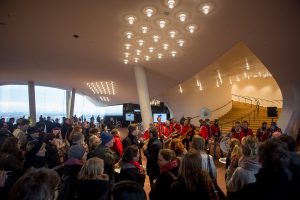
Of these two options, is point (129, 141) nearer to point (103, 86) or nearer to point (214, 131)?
point (214, 131)

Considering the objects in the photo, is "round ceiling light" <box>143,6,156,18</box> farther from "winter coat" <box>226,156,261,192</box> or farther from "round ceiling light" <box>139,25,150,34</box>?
"winter coat" <box>226,156,261,192</box>

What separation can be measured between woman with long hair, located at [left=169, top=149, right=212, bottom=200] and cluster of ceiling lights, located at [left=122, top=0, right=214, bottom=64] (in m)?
5.93

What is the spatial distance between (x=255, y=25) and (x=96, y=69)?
11368 mm

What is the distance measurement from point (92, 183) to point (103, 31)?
7836mm

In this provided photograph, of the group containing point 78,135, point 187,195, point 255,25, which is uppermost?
point 255,25

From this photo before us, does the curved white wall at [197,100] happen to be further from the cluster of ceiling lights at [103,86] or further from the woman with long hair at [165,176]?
the woman with long hair at [165,176]

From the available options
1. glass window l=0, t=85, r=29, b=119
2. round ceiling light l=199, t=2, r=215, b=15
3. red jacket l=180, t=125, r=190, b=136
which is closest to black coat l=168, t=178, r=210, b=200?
round ceiling light l=199, t=2, r=215, b=15

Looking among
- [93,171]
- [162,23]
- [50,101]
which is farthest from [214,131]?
[50,101]

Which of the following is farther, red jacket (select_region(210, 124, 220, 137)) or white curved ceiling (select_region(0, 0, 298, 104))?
red jacket (select_region(210, 124, 220, 137))

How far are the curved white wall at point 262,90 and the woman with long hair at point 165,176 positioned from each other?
1099 inches

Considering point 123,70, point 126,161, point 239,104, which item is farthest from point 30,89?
point 126,161

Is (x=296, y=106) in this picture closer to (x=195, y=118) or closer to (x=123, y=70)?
(x=123, y=70)

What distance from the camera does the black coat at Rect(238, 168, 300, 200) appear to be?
2184 mm

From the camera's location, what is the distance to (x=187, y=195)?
8.08 ft
